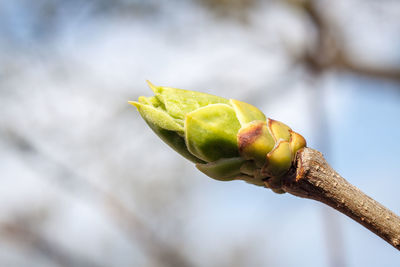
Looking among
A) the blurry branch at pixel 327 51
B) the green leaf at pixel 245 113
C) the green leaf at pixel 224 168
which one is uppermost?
the blurry branch at pixel 327 51

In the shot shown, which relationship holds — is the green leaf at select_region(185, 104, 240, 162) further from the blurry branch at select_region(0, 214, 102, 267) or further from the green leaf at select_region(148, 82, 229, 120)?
the blurry branch at select_region(0, 214, 102, 267)

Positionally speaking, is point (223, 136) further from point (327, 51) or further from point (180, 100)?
point (327, 51)

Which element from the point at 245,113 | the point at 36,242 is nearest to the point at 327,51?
the point at 36,242

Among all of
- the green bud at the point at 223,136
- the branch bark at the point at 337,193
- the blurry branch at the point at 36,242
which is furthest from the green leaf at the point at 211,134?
the blurry branch at the point at 36,242

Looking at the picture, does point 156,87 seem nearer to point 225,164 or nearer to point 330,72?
point 225,164

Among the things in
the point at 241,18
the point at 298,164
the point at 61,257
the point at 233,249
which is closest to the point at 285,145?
the point at 298,164

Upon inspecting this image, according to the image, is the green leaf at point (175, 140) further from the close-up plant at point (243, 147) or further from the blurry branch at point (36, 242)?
the blurry branch at point (36, 242)

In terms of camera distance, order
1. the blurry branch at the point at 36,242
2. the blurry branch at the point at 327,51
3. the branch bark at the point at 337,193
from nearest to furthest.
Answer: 1. the branch bark at the point at 337,193
2. the blurry branch at the point at 36,242
3. the blurry branch at the point at 327,51
